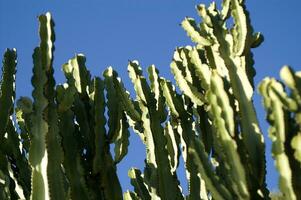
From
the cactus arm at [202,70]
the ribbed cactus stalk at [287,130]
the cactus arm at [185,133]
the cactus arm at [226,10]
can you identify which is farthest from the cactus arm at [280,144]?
the cactus arm at [226,10]

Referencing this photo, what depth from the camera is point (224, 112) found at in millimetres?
2930

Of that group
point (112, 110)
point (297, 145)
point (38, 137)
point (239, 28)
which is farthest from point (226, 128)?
point (112, 110)

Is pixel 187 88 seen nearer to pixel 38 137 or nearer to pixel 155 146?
pixel 155 146

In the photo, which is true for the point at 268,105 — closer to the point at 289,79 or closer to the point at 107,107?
the point at 289,79

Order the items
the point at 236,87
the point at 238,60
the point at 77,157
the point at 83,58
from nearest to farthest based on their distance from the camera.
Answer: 1. the point at 236,87
2. the point at 238,60
3. the point at 77,157
4. the point at 83,58

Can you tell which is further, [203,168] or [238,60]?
[238,60]

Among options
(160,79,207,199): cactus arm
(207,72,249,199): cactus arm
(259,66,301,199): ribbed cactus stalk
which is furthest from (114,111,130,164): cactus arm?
(259,66,301,199): ribbed cactus stalk

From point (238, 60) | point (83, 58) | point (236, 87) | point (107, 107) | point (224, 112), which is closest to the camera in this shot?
point (224, 112)

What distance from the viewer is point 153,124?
399cm

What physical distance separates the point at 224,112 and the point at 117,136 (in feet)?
4.03

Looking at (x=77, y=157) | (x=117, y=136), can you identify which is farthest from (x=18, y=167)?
(x=117, y=136)

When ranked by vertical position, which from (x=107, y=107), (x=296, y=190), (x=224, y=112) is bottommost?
(x=296, y=190)

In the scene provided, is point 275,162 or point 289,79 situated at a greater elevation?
point 289,79

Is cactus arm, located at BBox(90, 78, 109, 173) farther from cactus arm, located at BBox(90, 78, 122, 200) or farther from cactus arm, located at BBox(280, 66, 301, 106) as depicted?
cactus arm, located at BBox(280, 66, 301, 106)
